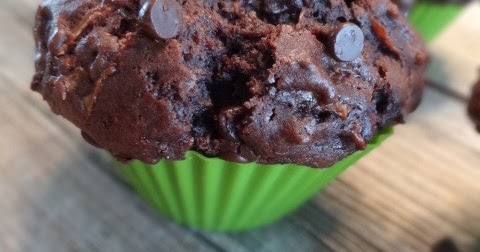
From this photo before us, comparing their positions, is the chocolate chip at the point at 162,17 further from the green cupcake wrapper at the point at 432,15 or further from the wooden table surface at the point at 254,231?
the green cupcake wrapper at the point at 432,15

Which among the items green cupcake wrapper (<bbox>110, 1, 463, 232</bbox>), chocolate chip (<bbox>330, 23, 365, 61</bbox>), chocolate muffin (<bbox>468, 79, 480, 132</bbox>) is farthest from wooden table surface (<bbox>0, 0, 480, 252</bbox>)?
chocolate chip (<bbox>330, 23, 365, 61</bbox>)

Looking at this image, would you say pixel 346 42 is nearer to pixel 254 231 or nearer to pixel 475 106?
pixel 475 106

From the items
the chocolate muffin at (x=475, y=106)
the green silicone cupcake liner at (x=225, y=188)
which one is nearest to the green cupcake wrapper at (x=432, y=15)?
the chocolate muffin at (x=475, y=106)

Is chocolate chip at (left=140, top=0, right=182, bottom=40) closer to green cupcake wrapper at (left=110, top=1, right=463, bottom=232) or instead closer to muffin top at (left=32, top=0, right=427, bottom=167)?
muffin top at (left=32, top=0, right=427, bottom=167)

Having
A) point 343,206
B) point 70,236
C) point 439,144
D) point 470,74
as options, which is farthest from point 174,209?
point 470,74

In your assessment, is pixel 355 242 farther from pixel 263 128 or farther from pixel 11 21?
pixel 11 21

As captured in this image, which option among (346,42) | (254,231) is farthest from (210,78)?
(254,231)
